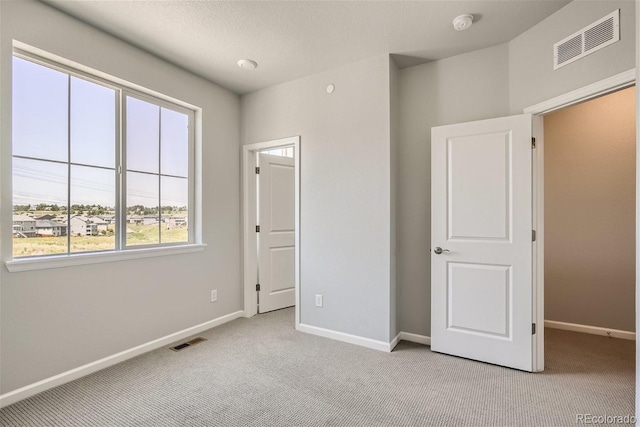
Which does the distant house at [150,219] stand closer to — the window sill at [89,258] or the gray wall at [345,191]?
the window sill at [89,258]

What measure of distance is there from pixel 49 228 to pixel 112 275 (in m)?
0.55

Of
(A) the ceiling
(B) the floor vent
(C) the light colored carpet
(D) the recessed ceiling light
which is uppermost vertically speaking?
(A) the ceiling

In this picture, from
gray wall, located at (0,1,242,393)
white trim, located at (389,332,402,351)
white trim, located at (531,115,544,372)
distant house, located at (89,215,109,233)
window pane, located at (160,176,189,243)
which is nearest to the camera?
gray wall, located at (0,1,242,393)

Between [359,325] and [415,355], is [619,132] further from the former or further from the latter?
[359,325]

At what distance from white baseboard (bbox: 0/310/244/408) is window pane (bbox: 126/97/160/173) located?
5.13 ft

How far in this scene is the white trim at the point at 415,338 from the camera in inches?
114

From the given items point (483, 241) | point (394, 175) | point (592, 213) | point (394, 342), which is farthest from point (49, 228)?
point (592, 213)

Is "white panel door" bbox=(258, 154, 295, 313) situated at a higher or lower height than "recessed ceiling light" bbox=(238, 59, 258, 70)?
lower

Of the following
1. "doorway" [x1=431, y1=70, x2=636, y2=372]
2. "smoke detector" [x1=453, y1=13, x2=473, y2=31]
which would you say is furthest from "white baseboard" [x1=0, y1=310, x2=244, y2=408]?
"smoke detector" [x1=453, y1=13, x2=473, y2=31]

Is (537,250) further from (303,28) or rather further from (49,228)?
(49,228)

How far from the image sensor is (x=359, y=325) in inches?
115

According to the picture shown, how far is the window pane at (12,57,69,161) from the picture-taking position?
2.08 m

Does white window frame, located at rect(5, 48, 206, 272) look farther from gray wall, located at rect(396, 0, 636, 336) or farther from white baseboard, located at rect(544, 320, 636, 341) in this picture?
white baseboard, located at rect(544, 320, 636, 341)

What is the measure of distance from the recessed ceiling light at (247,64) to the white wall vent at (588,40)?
242 cm
